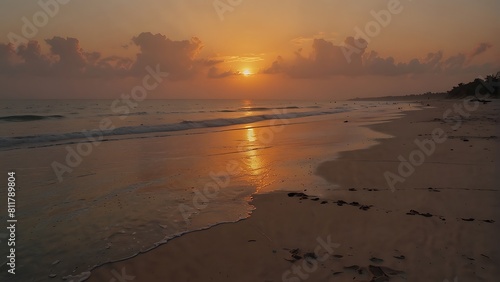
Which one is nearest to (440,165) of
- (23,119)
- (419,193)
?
(419,193)

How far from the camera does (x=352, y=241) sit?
525cm

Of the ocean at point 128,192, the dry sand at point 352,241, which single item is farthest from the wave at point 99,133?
the dry sand at point 352,241

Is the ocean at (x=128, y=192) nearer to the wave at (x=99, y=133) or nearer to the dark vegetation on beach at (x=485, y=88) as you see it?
the wave at (x=99, y=133)

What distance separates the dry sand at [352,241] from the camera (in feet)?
14.4

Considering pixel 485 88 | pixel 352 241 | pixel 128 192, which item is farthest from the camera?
pixel 485 88

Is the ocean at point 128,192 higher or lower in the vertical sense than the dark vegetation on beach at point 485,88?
lower

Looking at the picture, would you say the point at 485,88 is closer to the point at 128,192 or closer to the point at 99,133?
the point at 99,133

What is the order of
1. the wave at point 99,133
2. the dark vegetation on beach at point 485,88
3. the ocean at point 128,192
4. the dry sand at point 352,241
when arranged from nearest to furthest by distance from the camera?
the dry sand at point 352,241 → the ocean at point 128,192 → the wave at point 99,133 → the dark vegetation on beach at point 485,88

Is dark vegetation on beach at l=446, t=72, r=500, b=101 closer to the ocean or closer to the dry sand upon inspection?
the ocean

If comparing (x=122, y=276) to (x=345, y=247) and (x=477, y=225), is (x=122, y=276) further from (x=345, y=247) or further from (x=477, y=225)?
(x=477, y=225)

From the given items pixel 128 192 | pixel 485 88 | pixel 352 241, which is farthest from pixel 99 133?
pixel 485 88

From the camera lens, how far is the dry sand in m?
4.40

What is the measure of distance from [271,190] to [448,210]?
3987 millimetres

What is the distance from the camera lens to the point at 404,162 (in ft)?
35.7
